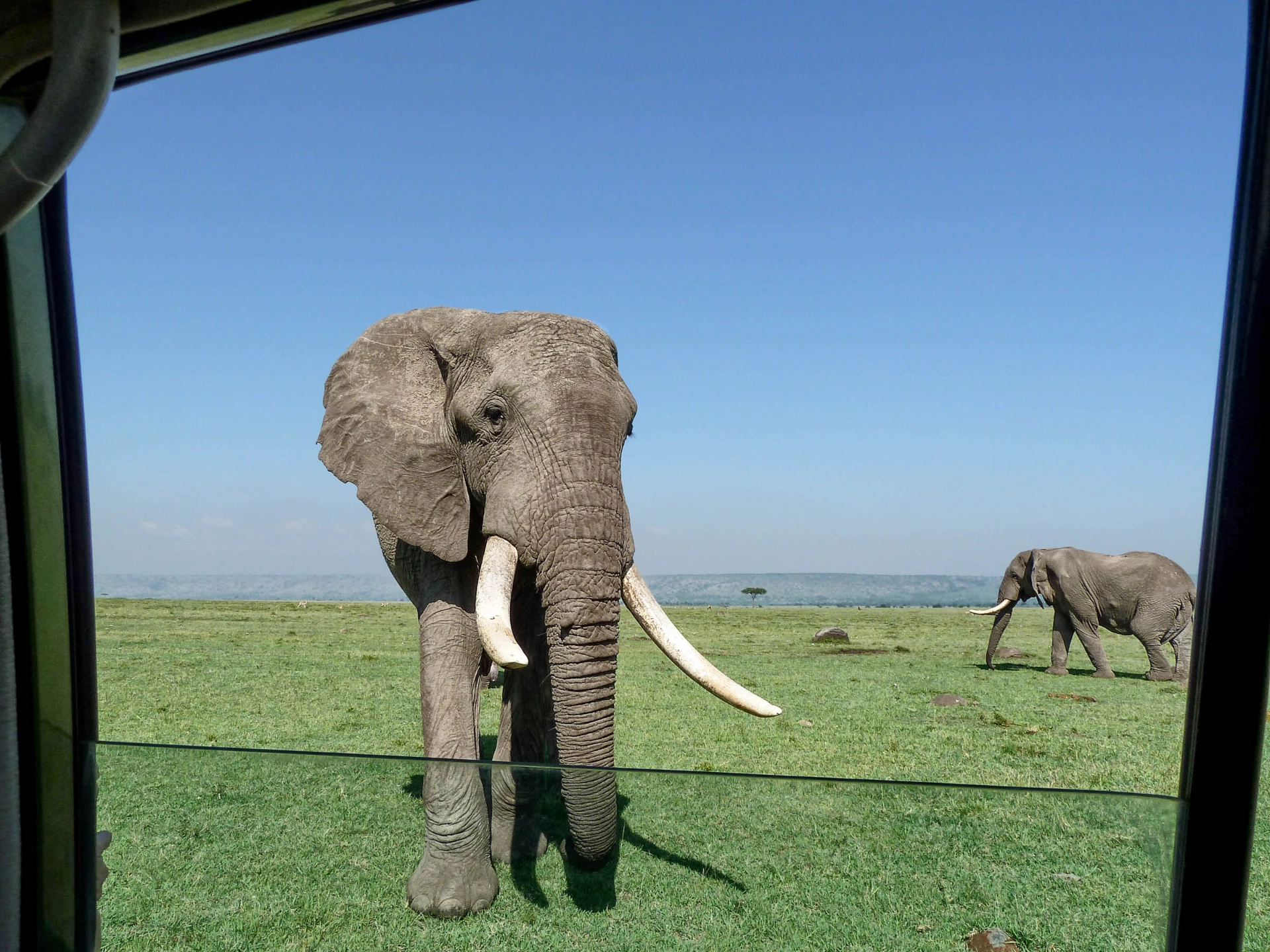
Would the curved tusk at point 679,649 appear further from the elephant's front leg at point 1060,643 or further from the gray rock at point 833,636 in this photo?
the gray rock at point 833,636

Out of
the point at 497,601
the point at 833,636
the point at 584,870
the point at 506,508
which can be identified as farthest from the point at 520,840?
the point at 833,636

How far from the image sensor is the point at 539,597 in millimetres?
3889

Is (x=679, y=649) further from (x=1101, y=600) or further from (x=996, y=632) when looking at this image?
(x=1101, y=600)

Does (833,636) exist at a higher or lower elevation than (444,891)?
lower

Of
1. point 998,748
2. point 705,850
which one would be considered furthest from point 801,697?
point 705,850

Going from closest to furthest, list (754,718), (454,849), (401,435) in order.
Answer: (454,849) < (401,435) < (754,718)

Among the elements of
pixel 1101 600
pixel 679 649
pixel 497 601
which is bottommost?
pixel 1101 600

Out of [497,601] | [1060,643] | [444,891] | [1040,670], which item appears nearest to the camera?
[444,891]

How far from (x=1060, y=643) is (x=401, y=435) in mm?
12428

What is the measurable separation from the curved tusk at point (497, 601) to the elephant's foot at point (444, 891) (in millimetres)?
1985

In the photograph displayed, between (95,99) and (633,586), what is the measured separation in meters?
3.16

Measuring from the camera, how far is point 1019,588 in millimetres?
14906

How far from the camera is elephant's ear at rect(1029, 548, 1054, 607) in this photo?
47.9ft

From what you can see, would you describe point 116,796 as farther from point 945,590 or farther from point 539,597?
point 945,590
